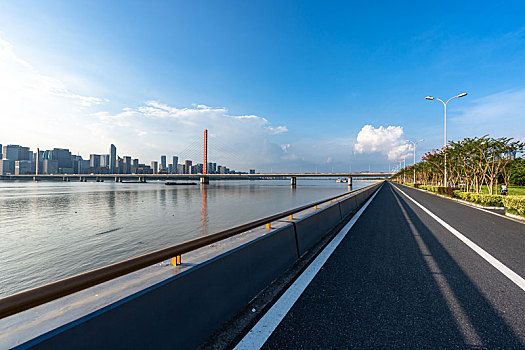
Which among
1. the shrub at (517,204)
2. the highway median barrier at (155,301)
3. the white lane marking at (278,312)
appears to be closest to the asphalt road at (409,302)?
the white lane marking at (278,312)

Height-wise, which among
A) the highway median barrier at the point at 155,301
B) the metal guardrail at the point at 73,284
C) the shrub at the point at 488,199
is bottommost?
the shrub at the point at 488,199

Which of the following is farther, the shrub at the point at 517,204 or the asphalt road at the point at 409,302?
the shrub at the point at 517,204

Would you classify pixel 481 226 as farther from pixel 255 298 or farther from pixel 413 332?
pixel 255 298

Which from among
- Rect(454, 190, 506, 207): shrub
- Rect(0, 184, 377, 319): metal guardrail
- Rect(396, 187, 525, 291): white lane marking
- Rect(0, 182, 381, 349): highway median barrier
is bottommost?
Rect(396, 187, 525, 291): white lane marking

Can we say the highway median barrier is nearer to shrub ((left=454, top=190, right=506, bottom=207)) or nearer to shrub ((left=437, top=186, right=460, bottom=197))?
shrub ((left=454, top=190, right=506, bottom=207))


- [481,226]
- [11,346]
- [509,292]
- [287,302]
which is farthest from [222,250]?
[481,226]

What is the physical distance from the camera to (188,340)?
2531mm

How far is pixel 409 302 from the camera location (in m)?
3.73

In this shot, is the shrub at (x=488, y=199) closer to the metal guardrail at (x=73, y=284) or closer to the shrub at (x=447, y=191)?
the shrub at (x=447, y=191)

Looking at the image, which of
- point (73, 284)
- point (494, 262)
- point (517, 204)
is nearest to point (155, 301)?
point (73, 284)

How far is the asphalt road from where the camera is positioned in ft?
9.41

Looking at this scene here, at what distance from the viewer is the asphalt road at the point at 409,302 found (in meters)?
2.87

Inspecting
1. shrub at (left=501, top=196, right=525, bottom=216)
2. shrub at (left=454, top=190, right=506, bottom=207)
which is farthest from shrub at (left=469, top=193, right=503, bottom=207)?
shrub at (left=501, top=196, right=525, bottom=216)

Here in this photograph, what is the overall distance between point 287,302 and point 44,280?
10937mm
